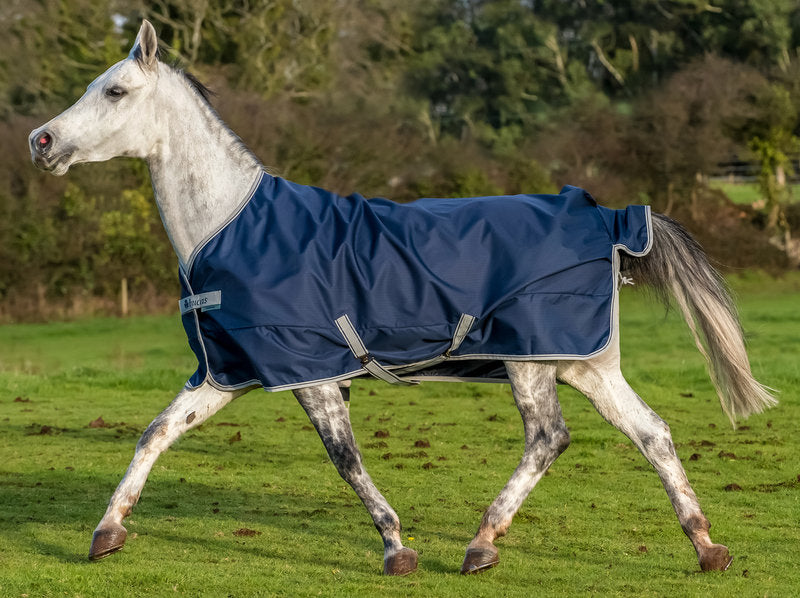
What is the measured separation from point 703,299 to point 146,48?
2.90 metres

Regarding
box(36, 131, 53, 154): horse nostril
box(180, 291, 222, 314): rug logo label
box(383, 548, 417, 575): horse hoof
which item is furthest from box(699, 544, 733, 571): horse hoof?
box(36, 131, 53, 154): horse nostril

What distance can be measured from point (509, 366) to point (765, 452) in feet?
12.4

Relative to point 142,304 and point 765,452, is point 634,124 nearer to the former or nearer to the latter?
point 142,304

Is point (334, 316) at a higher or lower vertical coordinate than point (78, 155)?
lower

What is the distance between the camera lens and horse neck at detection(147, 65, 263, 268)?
16.7ft

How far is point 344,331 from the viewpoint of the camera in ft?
16.1

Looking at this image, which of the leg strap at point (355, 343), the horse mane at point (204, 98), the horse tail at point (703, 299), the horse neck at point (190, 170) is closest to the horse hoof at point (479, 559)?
the leg strap at point (355, 343)

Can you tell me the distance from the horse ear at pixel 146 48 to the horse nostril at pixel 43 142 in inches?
21.6

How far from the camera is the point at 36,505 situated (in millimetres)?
6332

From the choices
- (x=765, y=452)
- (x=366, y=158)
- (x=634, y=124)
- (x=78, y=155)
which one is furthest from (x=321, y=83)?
(x=78, y=155)

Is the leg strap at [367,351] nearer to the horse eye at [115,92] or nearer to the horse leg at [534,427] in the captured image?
the horse leg at [534,427]

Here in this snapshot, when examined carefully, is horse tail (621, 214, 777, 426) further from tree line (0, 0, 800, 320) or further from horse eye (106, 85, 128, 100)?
tree line (0, 0, 800, 320)

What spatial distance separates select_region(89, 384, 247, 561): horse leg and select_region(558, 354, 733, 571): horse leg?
1.68 m

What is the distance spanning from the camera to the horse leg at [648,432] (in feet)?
15.7
